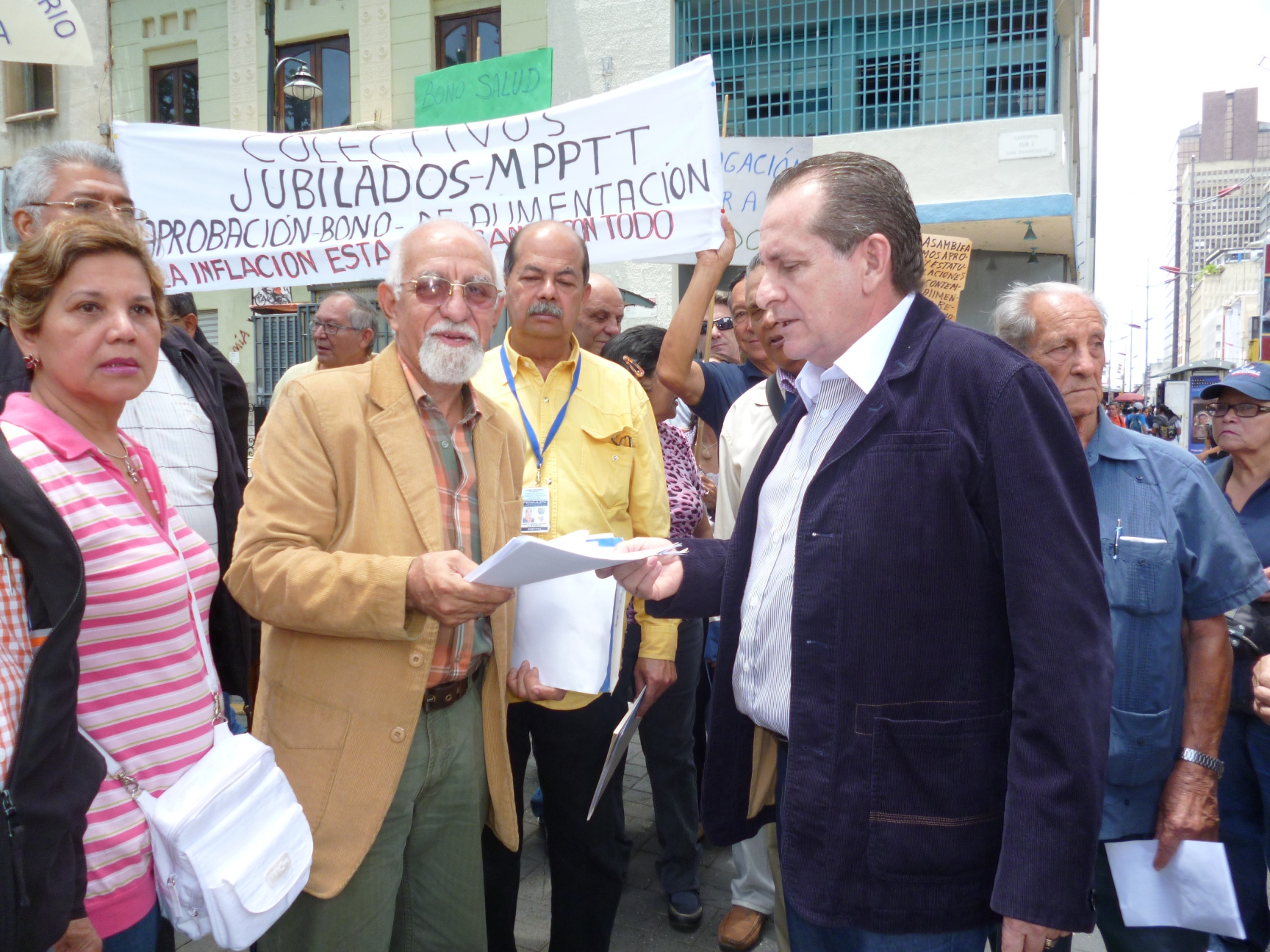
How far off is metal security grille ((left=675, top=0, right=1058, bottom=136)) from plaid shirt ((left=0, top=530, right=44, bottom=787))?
10.6m

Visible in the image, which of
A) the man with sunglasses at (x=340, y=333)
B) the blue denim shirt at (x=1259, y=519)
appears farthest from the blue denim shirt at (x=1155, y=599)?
the man with sunglasses at (x=340, y=333)

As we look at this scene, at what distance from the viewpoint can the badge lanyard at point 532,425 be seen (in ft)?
9.41

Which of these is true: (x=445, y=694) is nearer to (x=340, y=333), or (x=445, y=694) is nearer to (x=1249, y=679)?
(x=1249, y=679)

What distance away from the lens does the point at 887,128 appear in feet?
34.5

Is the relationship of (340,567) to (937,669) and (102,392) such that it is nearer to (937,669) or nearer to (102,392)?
(102,392)

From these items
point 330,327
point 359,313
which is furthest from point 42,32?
point 359,313

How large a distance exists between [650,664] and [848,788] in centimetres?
131

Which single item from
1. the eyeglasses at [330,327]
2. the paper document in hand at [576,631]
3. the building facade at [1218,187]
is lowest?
the paper document in hand at [576,631]

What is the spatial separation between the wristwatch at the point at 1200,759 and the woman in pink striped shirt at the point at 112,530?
2.47 metres

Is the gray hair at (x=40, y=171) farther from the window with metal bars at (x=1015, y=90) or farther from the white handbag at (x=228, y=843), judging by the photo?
the window with metal bars at (x=1015, y=90)

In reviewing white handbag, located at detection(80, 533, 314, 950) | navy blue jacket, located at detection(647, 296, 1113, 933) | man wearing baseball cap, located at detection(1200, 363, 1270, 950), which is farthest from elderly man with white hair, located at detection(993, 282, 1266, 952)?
white handbag, located at detection(80, 533, 314, 950)

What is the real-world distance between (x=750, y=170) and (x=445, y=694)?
5902 millimetres

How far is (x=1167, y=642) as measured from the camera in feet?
7.95

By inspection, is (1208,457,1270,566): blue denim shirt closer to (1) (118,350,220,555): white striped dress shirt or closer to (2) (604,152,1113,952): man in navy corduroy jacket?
(2) (604,152,1113,952): man in navy corduroy jacket
